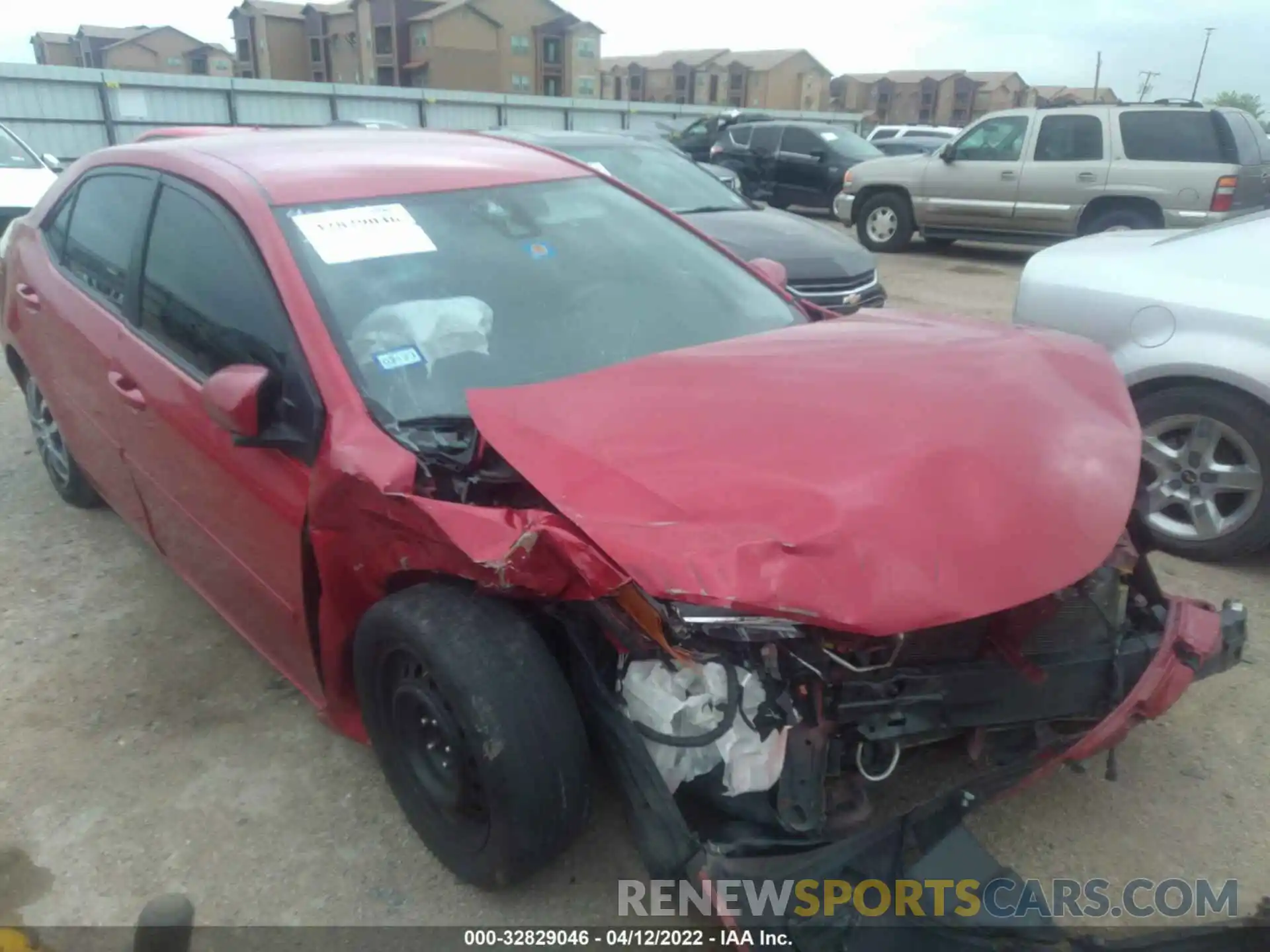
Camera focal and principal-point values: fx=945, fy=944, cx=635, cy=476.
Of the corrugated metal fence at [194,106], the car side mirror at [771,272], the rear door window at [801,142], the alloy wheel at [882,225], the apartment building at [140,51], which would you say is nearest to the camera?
the car side mirror at [771,272]

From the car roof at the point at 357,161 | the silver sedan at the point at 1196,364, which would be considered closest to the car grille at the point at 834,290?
the silver sedan at the point at 1196,364

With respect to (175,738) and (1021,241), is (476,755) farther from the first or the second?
(1021,241)

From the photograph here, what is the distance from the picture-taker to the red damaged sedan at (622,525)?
6.20ft

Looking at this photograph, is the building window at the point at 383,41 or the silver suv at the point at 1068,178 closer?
the silver suv at the point at 1068,178

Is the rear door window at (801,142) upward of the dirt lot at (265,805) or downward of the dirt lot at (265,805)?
upward

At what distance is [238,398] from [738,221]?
5.45 meters

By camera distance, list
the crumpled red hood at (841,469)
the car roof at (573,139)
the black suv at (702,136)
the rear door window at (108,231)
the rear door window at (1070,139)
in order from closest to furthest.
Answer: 1. the crumpled red hood at (841,469)
2. the rear door window at (108,231)
3. the car roof at (573,139)
4. the rear door window at (1070,139)
5. the black suv at (702,136)

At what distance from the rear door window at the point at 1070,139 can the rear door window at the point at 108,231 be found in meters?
10.4

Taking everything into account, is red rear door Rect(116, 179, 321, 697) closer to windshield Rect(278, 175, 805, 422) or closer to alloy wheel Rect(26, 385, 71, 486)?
windshield Rect(278, 175, 805, 422)

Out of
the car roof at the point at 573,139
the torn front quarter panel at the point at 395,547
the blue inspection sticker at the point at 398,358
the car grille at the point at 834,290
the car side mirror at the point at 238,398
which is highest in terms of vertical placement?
the car roof at the point at 573,139

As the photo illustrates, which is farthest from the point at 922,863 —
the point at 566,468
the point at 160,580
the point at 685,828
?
the point at 160,580

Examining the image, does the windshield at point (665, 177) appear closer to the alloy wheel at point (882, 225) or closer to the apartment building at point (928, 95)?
the alloy wheel at point (882, 225)

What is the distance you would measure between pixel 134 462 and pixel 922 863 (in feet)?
8.88

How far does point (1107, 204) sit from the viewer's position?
418 inches
